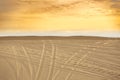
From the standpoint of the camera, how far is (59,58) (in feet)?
3.78

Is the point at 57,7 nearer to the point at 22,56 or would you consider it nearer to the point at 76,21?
the point at 76,21

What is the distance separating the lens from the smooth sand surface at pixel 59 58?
3.62ft

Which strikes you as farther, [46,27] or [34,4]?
[34,4]

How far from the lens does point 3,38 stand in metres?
1.24

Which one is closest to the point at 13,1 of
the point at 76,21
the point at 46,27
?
the point at 46,27

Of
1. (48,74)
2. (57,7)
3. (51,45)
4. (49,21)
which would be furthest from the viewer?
(57,7)

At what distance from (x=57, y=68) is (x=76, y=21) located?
0.35 m

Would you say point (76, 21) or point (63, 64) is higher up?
point (76, 21)

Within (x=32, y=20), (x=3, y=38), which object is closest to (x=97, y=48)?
(x=32, y=20)

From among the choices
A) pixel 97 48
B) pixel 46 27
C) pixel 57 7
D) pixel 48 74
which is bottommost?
pixel 48 74

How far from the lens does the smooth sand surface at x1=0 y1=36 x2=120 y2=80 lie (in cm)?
110

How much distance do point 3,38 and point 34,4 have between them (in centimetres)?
38

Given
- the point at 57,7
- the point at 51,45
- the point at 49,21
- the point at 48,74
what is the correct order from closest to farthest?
the point at 48,74
the point at 51,45
the point at 49,21
the point at 57,7

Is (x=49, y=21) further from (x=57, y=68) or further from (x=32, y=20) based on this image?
(x=57, y=68)
